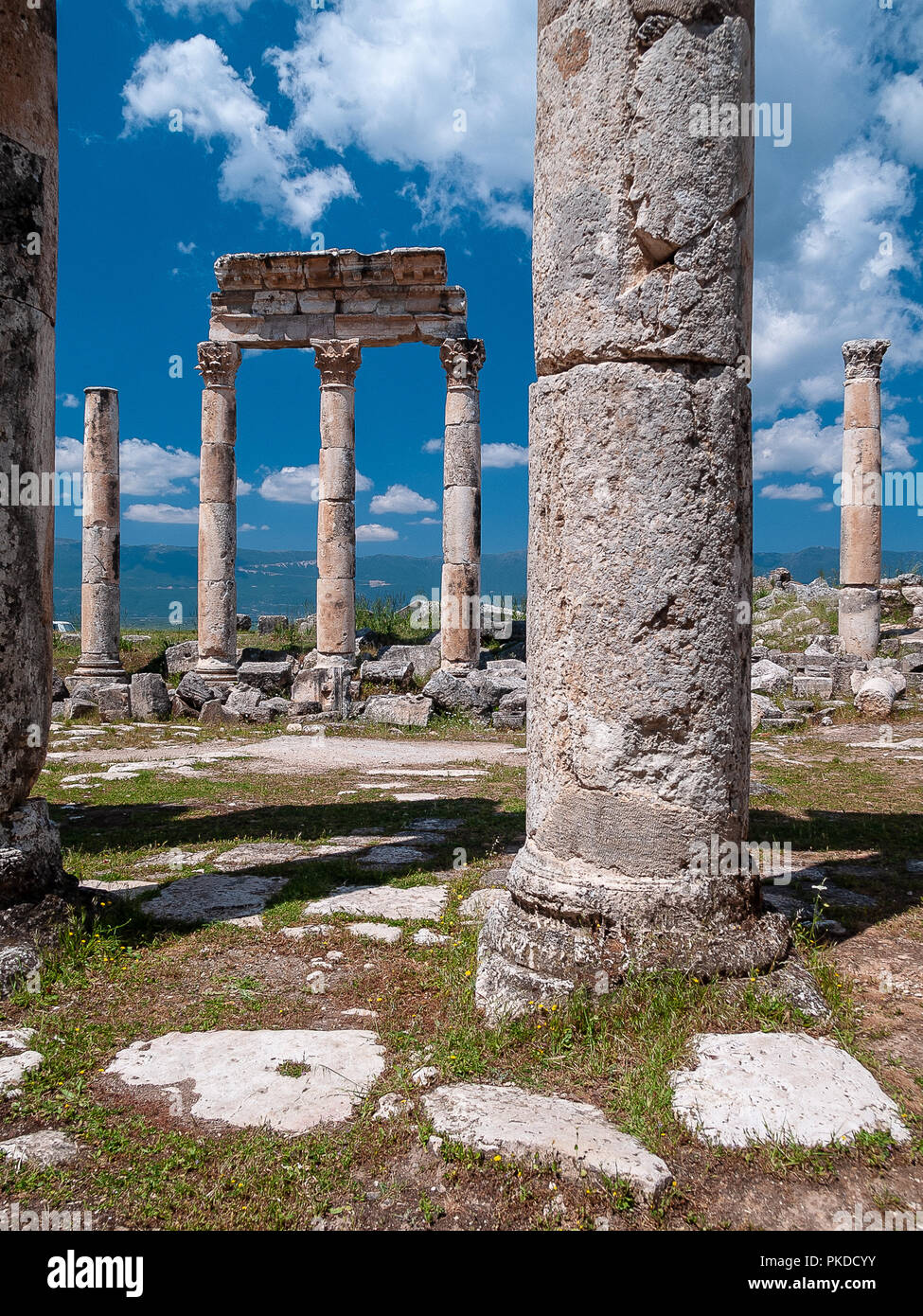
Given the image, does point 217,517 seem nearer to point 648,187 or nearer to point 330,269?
point 330,269

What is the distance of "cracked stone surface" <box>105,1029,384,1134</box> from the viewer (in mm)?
3020

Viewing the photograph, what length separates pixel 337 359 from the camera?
702 inches

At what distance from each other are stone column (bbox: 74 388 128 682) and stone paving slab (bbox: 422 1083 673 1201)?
57.8 ft

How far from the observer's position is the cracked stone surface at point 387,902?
5090mm

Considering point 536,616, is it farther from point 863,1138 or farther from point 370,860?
point 370,860

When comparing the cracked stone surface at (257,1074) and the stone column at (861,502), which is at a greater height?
the stone column at (861,502)

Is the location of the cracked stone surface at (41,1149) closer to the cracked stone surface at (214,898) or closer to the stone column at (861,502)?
the cracked stone surface at (214,898)

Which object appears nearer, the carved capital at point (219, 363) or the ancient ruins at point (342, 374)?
the ancient ruins at point (342, 374)

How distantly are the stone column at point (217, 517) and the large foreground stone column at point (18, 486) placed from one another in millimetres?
13968

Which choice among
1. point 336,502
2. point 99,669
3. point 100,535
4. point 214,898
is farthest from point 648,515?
point 100,535

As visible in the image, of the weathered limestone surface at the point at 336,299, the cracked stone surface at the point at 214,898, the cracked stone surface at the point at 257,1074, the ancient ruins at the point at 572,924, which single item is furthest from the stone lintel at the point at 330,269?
the cracked stone surface at the point at 257,1074

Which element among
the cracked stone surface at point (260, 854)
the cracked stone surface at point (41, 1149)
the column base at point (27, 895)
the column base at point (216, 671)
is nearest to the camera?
the cracked stone surface at point (41, 1149)

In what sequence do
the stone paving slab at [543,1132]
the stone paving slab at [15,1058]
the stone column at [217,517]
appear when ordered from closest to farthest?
the stone paving slab at [543,1132] < the stone paving slab at [15,1058] < the stone column at [217,517]

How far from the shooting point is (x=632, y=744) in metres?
3.70
